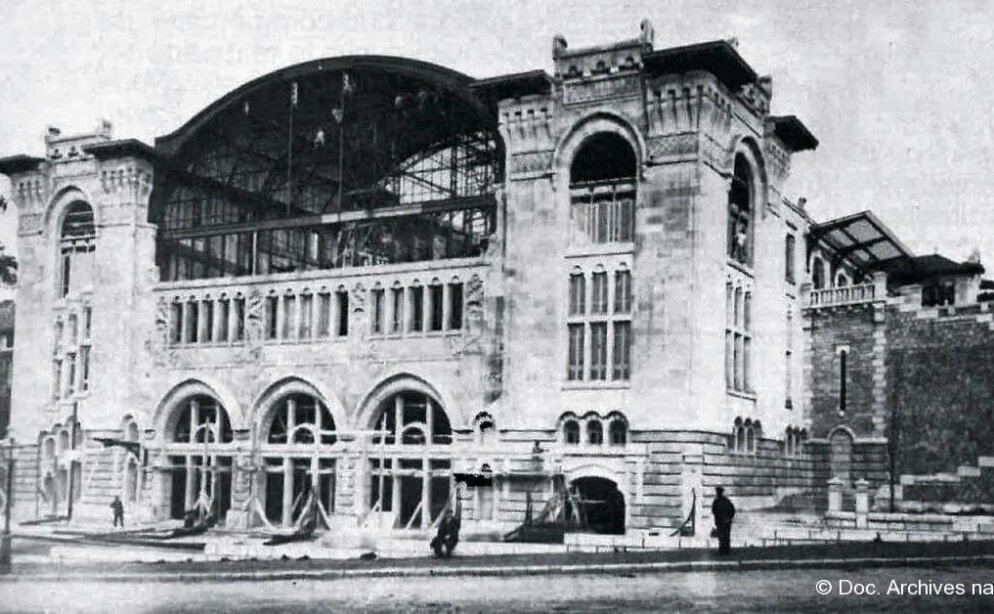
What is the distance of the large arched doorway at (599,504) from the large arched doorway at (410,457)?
6.00m

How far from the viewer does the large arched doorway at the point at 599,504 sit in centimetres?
4288

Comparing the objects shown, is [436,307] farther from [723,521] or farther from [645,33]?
[723,521]

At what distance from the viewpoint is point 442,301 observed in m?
47.8

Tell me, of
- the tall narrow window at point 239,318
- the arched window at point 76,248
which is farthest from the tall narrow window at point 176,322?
the arched window at point 76,248

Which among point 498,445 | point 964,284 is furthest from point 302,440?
point 964,284

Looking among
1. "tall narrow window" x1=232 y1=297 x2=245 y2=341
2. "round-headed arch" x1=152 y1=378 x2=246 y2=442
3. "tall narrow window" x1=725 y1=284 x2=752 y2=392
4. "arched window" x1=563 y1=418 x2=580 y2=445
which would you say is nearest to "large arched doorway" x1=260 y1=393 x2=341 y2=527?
"round-headed arch" x1=152 y1=378 x2=246 y2=442

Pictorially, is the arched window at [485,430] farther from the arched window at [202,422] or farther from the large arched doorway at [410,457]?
the arched window at [202,422]

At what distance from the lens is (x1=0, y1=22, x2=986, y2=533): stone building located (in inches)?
1694

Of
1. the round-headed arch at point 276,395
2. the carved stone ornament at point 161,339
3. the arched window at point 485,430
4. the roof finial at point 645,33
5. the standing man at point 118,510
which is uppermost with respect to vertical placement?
the roof finial at point 645,33

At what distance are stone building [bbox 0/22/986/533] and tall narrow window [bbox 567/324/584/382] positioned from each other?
0.33ft

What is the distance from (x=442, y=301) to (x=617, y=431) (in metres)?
9.16

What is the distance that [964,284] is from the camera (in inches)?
2093

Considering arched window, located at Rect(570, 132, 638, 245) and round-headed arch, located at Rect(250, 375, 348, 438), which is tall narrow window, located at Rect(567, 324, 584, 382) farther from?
round-headed arch, located at Rect(250, 375, 348, 438)

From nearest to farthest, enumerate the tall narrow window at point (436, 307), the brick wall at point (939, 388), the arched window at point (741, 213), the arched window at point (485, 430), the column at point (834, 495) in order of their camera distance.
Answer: the column at point (834, 495)
the arched window at point (485, 430)
the brick wall at point (939, 388)
the arched window at point (741, 213)
the tall narrow window at point (436, 307)
